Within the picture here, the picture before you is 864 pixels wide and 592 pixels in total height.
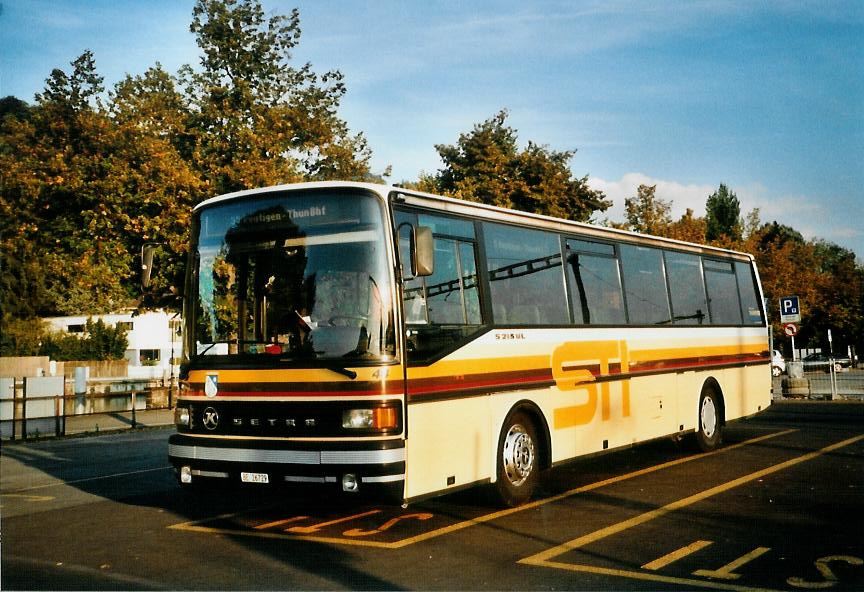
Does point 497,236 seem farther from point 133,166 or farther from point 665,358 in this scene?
point 133,166

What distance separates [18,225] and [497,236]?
76.2ft

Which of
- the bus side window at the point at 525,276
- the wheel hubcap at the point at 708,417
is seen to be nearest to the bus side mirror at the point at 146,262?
the bus side window at the point at 525,276

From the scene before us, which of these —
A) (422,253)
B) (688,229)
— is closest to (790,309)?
(422,253)

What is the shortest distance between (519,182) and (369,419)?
3989cm

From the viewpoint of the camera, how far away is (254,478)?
8461 mm

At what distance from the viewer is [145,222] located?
97.8 ft

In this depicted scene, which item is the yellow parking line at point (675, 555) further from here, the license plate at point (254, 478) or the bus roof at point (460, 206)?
the bus roof at point (460, 206)

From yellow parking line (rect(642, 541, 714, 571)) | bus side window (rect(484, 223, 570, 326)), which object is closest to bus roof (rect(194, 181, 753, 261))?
bus side window (rect(484, 223, 570, 326))

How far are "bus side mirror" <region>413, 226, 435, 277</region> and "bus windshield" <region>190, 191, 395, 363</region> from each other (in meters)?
0.31

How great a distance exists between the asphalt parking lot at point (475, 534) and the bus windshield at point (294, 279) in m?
1.40

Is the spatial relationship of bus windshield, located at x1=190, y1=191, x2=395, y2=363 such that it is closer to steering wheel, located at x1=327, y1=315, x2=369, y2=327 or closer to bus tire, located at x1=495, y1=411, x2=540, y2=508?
steering wheel, located at x1=327, y1=315, x2=369, y2=327

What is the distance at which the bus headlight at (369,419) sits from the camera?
26.5 feet

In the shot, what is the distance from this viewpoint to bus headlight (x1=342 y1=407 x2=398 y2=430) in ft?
26.5

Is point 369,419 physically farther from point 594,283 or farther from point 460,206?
point 594,283
